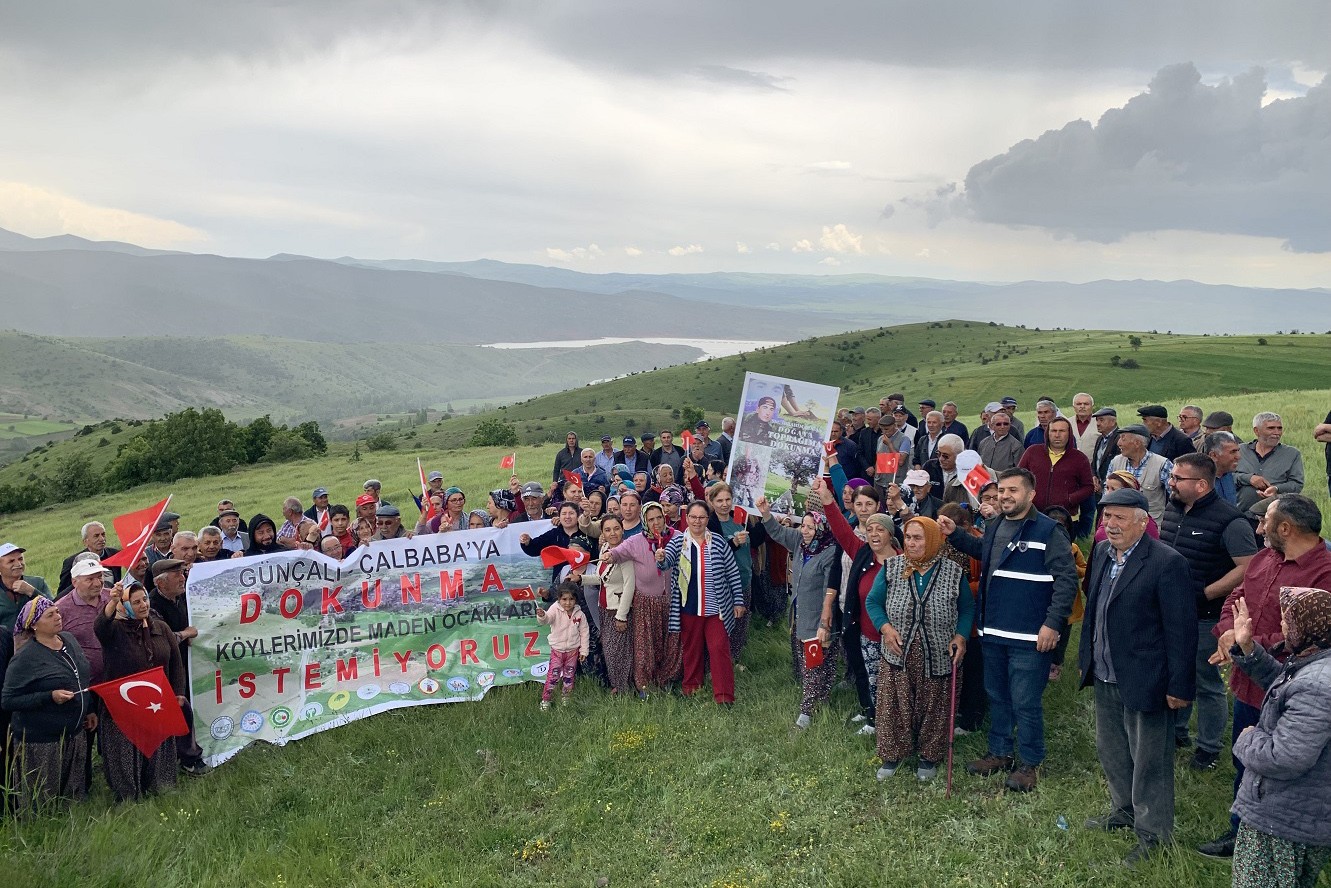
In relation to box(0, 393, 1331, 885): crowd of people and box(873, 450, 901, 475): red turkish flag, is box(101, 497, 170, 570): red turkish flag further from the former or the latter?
box(873, 450, 901, 475): red turkish flag

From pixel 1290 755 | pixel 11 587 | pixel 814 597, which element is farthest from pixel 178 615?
pixel 1290 755

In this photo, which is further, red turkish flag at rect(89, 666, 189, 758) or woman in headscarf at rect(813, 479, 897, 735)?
red turkish flag at rect(89, 666, 189, 758)

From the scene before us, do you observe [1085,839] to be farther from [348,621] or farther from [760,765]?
[348,621]

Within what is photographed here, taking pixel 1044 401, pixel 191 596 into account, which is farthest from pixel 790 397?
pixel 191 596

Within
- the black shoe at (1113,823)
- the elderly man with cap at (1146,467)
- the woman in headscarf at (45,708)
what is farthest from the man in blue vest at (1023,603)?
the woman in headscarf at (45,708)

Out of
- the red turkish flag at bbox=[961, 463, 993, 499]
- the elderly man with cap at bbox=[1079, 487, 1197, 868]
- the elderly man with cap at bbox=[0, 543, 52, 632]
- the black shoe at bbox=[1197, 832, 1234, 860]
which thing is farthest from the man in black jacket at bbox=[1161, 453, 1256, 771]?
the elderly man with cap at bbox=[0, 543, 52, 632]

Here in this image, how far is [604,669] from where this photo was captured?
35.9 feet

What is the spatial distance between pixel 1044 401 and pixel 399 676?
1043 centimetres

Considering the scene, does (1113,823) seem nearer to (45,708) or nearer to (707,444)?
(45,708)

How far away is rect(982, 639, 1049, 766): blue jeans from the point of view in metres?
7.43

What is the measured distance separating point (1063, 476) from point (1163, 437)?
1919 mm

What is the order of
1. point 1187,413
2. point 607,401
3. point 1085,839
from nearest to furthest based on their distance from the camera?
1. point 1085,839
2. point 1187,413
3. point 607,401

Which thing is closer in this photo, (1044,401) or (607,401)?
(1044,401)

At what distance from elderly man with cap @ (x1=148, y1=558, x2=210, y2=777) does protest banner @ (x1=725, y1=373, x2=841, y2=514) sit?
6.60 metres
